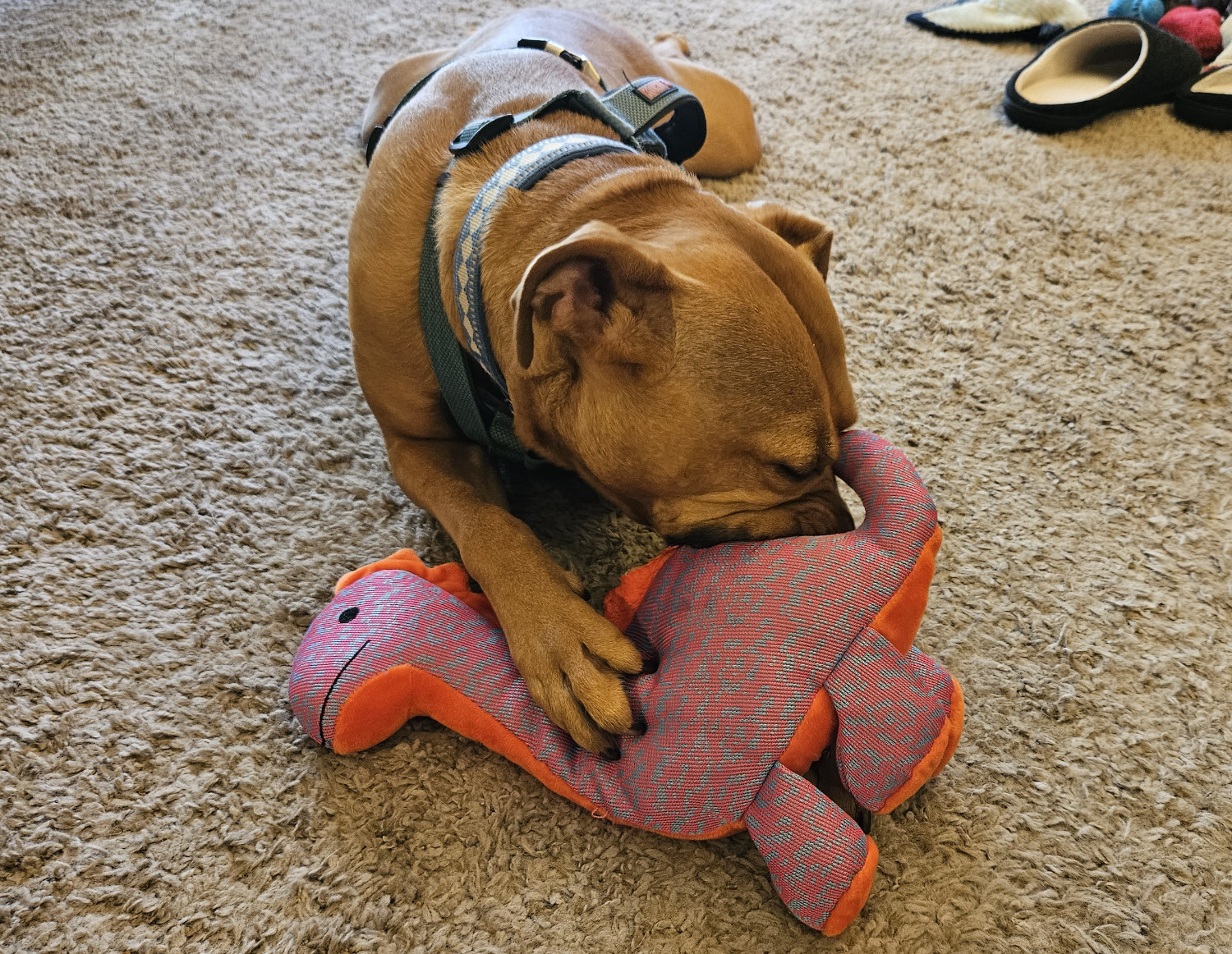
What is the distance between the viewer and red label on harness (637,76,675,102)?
204 centimetres

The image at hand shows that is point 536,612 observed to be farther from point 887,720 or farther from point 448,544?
point 887,720

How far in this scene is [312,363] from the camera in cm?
232

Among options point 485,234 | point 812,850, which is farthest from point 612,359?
point 812,850

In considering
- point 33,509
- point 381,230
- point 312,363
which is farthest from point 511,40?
point 33,509

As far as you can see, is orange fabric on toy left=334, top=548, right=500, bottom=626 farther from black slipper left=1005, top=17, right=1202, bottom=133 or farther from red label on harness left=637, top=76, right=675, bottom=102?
black slipper left=1005, top=17, right=1202, bottom=133

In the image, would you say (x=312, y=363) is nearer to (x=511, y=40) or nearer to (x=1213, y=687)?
(x=511, y=40)

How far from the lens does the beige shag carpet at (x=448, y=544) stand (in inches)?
53.1

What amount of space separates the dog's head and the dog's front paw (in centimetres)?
23

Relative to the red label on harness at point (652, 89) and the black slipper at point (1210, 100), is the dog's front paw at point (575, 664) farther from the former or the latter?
the black slipper at point (1210, 100)

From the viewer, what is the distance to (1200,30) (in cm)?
365

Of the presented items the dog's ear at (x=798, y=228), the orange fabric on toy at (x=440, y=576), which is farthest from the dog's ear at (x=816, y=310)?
Result: the orange fabric on toy at (x=440, y=576)

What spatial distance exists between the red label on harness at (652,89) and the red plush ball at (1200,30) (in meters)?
2.87

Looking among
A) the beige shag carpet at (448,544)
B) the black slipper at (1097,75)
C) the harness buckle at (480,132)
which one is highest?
the harness buckle at (480,132)

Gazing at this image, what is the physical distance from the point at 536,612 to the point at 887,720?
597mm
